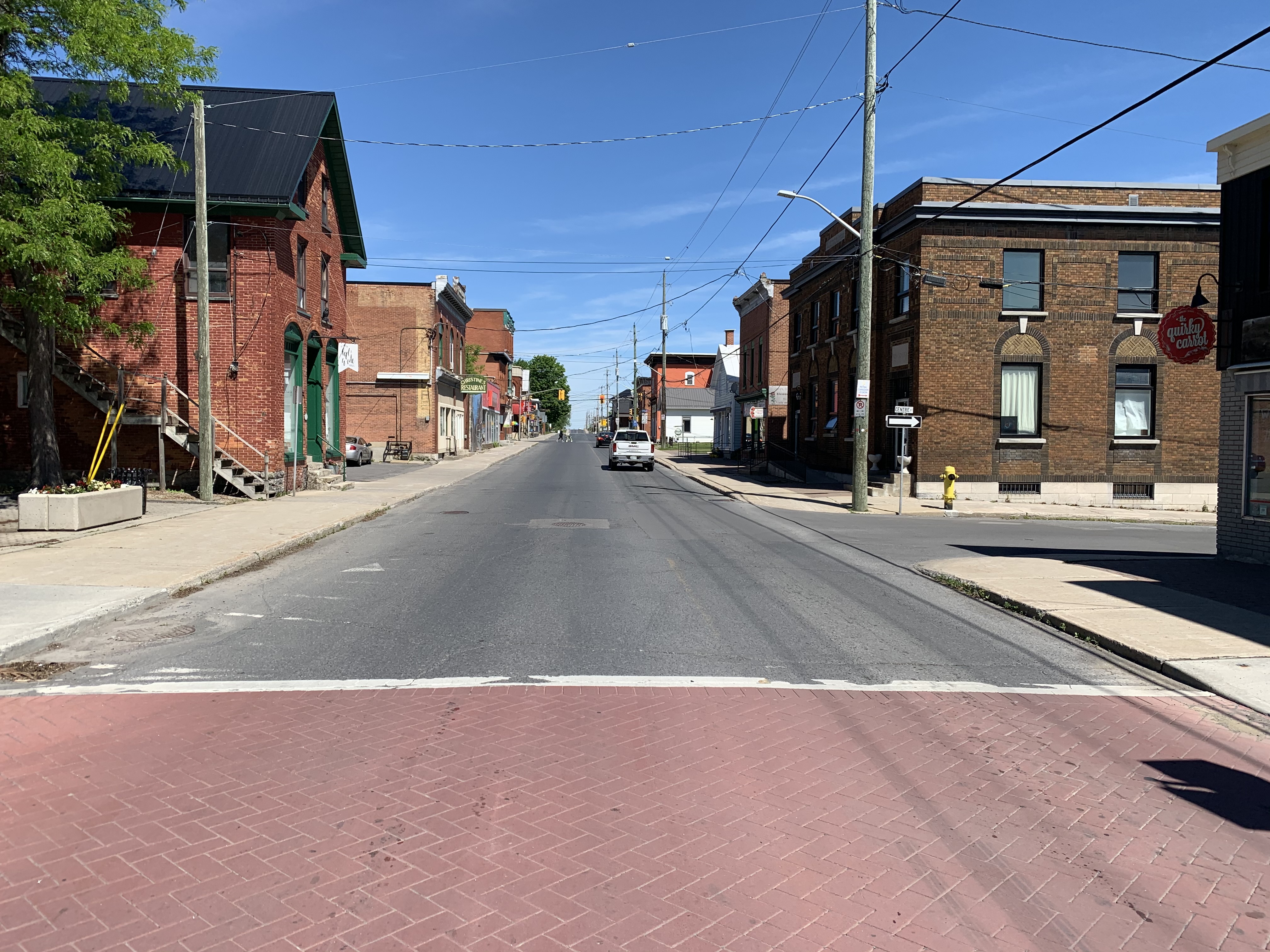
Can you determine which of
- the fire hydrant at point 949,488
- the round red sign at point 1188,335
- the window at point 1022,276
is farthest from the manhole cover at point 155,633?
the window at point 1022,276

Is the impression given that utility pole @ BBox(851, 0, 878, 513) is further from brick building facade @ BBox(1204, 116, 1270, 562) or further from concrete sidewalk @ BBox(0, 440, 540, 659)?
concrete sidewalk @ BBox(0, 440, 540, 659)

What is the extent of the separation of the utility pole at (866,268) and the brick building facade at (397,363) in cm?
2816

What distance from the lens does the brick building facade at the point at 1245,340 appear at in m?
13.2

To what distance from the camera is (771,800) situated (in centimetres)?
462

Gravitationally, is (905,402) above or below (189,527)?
above

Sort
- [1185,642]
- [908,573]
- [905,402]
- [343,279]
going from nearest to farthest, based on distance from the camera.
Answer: [1185,642] < [908,573] < [905,402] < [343,279]

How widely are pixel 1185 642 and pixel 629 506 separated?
1550 cm

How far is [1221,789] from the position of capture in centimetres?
496

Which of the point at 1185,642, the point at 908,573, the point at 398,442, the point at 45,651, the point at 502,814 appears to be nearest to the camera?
the point at 502,814

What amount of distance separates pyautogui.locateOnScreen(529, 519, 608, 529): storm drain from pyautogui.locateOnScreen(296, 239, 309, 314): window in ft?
34.7

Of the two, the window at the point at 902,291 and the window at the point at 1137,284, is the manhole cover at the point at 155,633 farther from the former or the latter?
the window at the point at 1137,284

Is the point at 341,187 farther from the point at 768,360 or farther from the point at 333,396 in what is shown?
the point at 768,360

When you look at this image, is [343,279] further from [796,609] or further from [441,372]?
[796,609]

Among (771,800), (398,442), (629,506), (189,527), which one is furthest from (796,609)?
(398,442)
